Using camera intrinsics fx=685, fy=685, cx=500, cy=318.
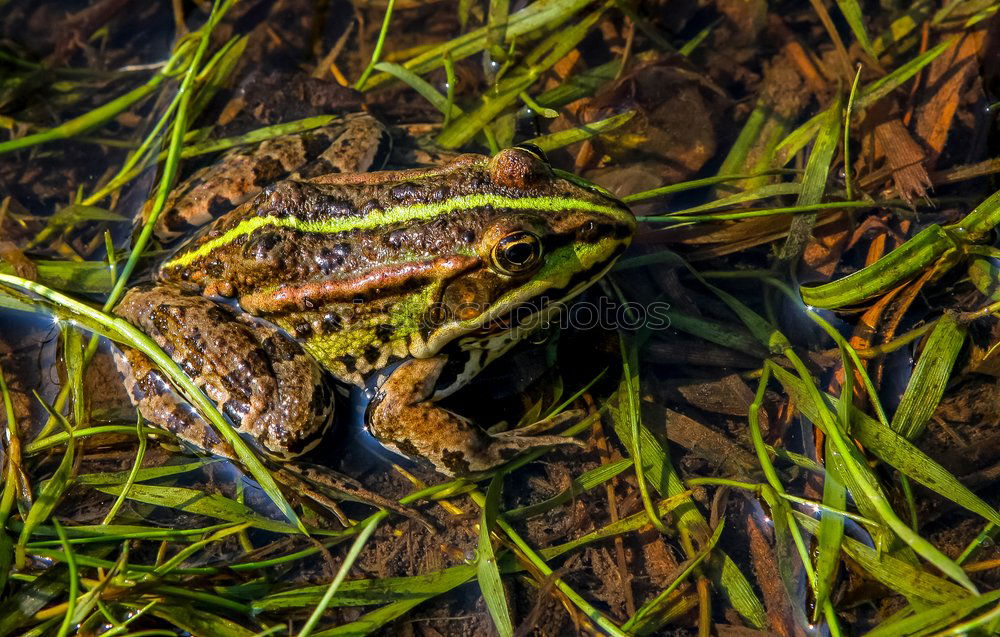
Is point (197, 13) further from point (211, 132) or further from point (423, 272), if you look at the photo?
point (423, 272)

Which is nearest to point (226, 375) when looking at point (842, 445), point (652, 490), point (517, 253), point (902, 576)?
point (517, 253)

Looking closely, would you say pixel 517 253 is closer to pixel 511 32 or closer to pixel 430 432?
pixel 430 432

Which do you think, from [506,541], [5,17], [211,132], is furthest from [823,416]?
[5,17]

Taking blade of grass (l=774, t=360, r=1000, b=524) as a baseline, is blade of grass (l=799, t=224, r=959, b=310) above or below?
above

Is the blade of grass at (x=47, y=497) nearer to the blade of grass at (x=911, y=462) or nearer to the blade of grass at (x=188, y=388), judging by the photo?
the blade of grass at (x=188, y=388)

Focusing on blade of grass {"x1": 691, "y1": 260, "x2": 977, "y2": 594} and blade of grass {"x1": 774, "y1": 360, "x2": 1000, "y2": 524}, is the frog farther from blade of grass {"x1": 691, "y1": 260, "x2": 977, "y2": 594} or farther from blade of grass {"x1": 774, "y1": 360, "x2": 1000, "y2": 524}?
blade of grass {"x1": 774, "y1": 360, "x2": 1000, "y2": 524}

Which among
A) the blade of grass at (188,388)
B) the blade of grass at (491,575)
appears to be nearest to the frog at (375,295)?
the blade of grass at (188,388)

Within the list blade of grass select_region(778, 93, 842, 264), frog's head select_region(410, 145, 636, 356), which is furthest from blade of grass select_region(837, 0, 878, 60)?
frog's head select_region(410, 145, 636, 356)
